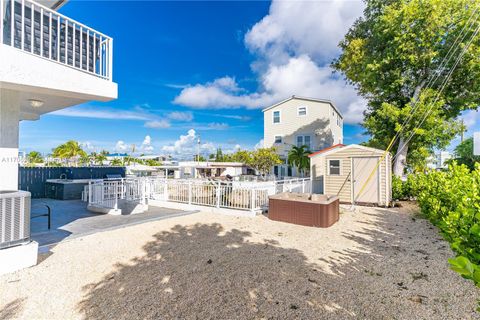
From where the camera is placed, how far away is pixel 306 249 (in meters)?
4.88

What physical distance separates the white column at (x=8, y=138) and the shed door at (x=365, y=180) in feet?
37.0

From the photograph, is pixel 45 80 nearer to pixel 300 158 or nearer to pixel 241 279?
pixel 241 279

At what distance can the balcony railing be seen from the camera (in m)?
4.37

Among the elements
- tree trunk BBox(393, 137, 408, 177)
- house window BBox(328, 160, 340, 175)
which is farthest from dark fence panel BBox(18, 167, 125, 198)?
tree trunk BBox(393, 137, 408, 177)

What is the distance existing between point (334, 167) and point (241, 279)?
9084 mm

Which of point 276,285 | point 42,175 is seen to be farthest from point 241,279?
point 42,175

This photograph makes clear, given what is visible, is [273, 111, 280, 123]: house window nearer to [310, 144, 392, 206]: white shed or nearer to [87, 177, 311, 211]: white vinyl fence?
[310, 144, 392, 206]: white shed

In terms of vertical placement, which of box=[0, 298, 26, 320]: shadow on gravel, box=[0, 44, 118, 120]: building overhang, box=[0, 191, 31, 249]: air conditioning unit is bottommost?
box=[0, 298, 26, 320]: shadow on gravel

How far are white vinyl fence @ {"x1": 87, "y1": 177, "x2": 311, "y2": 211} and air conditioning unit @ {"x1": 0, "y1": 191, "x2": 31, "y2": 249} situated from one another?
4757 mm

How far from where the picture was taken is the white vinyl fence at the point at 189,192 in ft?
28.3

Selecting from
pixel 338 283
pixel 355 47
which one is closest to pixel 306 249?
pixel 338 283

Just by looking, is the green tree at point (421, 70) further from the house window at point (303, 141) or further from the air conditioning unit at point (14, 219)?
the air conditioning unit at point (14, 219)

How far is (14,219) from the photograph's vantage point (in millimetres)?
3564

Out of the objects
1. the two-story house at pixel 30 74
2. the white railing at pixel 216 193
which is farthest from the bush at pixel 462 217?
the two-story house at pixel 30 74
